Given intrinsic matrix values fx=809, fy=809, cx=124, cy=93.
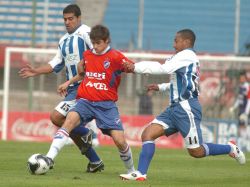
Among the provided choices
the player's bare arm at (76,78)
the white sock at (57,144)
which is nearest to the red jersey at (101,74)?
the player's bare arm at (76,78)

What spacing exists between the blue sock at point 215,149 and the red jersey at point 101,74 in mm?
1464

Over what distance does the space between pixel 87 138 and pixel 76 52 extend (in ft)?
4.17

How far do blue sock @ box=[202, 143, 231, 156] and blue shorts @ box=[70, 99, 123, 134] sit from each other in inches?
47.7

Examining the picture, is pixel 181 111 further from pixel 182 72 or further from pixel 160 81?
pixel 160 81

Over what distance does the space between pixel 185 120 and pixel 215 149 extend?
753 millimetres

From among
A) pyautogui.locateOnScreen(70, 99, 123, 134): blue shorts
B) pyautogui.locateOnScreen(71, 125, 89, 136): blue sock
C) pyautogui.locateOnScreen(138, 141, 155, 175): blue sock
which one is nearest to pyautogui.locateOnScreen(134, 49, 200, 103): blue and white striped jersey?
pyautogui.locateOnScreen(138, 141, 155, 175): blue sock

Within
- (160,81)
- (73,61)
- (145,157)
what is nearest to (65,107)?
(73,61)

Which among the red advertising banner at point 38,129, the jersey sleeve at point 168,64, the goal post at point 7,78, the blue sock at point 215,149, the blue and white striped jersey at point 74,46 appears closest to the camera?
the jersey sleeve at point 168,64

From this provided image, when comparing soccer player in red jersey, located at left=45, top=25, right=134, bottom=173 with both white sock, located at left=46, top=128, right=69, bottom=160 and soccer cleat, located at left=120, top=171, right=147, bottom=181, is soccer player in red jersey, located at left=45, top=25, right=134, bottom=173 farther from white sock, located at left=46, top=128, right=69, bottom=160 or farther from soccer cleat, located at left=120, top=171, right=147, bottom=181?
soccer cleat, located at left=120, top=171, right=147, bottom=181

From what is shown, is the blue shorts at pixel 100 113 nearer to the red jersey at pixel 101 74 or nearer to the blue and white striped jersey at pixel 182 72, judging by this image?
the red jersey at pixel 101 74

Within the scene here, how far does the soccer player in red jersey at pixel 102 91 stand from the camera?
1062cm

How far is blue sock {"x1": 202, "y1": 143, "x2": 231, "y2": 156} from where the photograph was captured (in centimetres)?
1086

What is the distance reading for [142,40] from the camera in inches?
1225

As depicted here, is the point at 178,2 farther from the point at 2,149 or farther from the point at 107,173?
the point at 107,173
